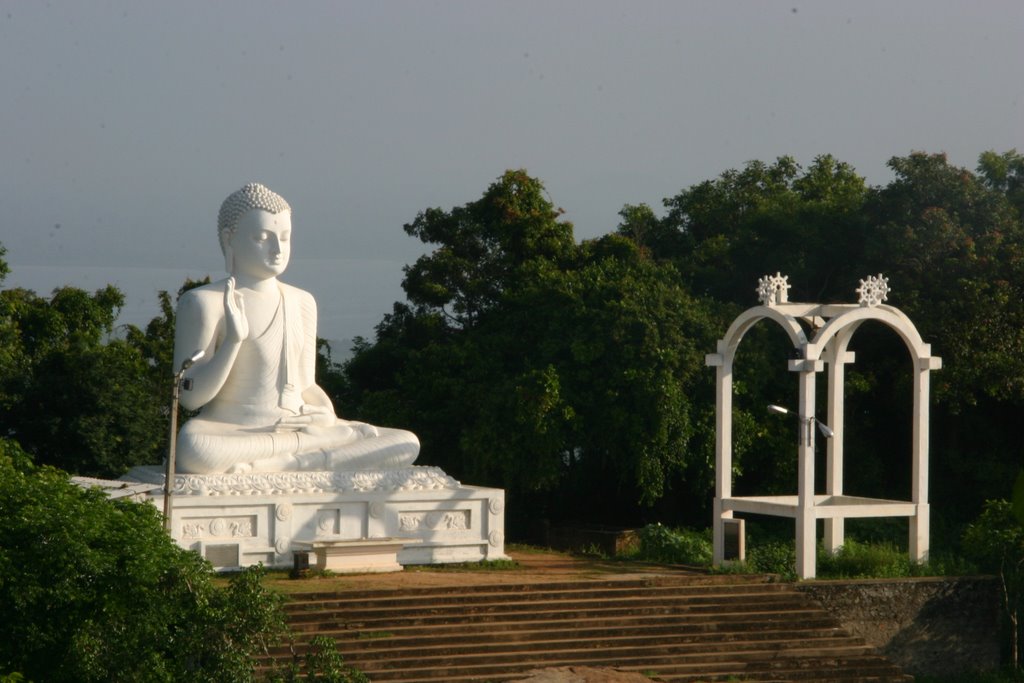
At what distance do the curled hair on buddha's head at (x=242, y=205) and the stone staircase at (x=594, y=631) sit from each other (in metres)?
6.01

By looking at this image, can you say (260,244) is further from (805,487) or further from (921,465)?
(921,465)

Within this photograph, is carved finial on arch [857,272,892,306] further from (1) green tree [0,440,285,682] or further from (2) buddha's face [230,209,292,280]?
(1) green tree [0,440,285,682]

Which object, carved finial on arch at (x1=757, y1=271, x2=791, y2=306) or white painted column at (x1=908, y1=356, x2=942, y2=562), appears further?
white painted column at (x1=908, y1=356, x2=942, y2=562)

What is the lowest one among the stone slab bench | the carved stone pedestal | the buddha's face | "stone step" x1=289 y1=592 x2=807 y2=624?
"stone step" x1=289 y1=592 x2=807 y2=624

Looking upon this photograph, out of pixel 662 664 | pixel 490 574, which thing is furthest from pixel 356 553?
pixel 662 664

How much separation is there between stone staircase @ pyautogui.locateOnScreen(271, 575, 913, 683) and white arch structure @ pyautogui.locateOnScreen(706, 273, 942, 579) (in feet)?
4.07

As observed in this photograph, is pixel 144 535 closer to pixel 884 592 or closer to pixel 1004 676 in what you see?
pixel 884 592

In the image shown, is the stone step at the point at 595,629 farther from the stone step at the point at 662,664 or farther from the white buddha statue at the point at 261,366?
the white buddha statue at the point at 261,366

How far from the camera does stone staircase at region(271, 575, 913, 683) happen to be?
60.3 ft

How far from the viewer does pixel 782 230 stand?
29.7 m

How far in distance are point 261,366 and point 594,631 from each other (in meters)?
6.17

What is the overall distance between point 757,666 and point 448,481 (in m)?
5.21

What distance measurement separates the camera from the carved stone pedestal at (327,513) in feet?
67.8

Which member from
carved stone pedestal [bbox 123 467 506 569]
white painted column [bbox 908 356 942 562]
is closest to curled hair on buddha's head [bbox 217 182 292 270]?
carved stone pedestal [bbox 123 467 506 569]
